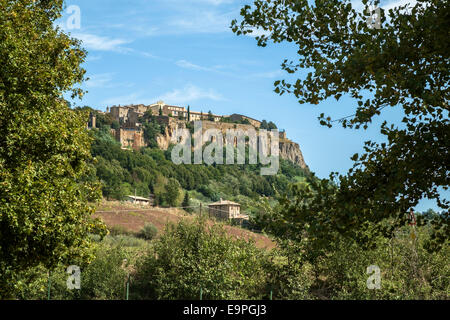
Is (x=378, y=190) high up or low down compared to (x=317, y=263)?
up

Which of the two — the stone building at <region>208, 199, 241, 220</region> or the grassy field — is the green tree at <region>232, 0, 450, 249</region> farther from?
the stone building at <region>208, 199, 241, 220</region>

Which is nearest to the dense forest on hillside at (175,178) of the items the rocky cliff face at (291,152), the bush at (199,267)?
the rocky cliff face at (291,152)

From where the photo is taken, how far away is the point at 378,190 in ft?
22.1

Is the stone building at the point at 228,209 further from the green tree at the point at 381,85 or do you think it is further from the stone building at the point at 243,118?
the stone building at the point at 243,118

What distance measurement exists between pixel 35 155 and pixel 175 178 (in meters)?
95.6

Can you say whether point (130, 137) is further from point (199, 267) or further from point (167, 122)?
point (199, 267)

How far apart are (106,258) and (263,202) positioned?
844cm

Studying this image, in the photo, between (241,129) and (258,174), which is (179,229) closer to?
(258,174)

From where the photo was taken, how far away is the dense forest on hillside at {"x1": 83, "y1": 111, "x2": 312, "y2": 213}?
91.9 m

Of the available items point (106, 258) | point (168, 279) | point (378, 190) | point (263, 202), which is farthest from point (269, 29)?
point (106, 258)

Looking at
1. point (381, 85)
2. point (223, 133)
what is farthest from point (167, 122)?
point (381, 85)

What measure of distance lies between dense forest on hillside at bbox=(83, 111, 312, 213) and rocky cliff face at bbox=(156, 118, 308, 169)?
2034 cm

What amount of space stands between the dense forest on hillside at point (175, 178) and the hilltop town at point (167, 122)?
18725 millimetres

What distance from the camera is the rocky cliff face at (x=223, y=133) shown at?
153m
